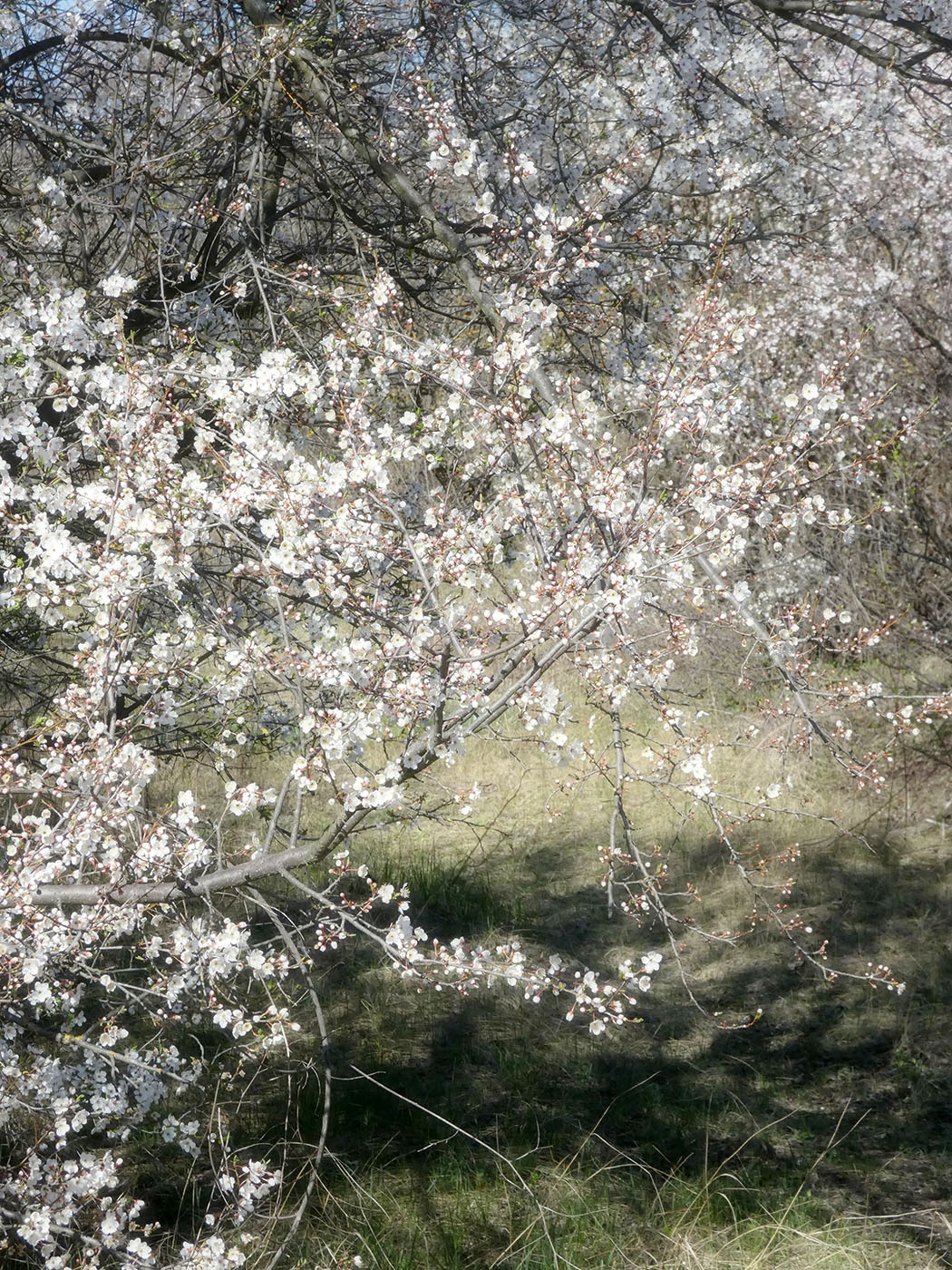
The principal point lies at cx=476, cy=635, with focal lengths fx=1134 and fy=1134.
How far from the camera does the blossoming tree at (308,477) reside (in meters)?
2.27

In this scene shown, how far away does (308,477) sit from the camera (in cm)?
234

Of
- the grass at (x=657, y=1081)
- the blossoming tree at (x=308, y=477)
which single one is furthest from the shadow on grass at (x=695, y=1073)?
the blossoming tree at (x=308, y=477)

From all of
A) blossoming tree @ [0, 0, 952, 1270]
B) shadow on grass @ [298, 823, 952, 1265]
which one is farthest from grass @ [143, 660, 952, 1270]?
blossoming tree @ [0, 0, 952, 1270]

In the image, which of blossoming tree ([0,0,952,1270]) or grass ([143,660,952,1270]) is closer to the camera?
blossoming tree ([0,0,952,1270])

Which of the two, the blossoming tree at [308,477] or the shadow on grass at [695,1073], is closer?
the blossoming tree at [308,477]

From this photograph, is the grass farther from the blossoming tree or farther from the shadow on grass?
the blossoming tree

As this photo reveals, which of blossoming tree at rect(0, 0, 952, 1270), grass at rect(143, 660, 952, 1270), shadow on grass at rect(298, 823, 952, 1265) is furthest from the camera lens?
shadow on grass at rect(298, 823, 952, 1265)

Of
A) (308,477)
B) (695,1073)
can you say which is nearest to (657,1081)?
(695,1073)

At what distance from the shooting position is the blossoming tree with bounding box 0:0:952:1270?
227 centimetres

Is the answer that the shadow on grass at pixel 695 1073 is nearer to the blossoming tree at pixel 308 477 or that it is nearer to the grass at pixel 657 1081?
the grass at pixel 657 1081

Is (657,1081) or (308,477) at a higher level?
(308,477)

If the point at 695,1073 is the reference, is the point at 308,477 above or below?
above

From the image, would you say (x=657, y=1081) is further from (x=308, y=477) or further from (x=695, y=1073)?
(x=308, y=477)

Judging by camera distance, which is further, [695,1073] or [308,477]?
[695,1073]
